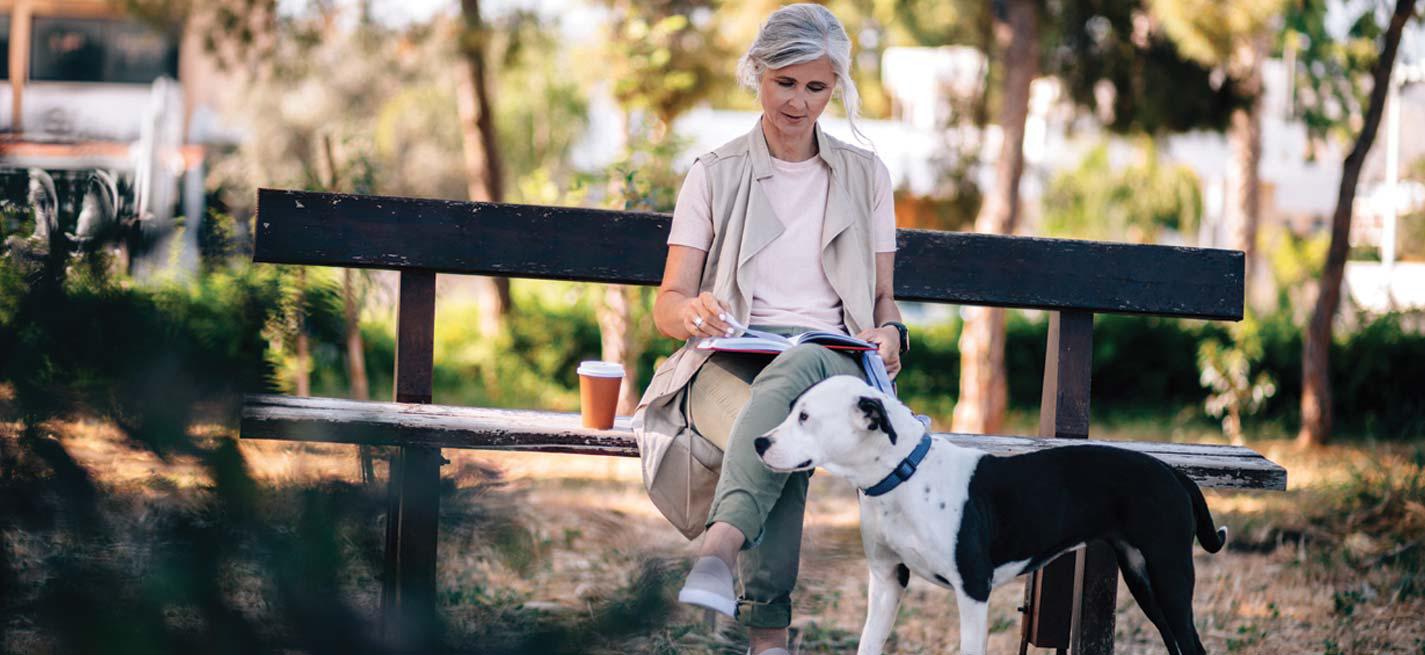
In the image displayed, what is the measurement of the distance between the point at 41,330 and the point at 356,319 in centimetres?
649

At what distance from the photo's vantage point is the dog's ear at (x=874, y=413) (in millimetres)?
2549

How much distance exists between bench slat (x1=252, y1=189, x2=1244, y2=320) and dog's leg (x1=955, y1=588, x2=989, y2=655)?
49.5 inches

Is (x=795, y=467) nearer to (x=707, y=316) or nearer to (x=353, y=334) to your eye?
(x=707, y=316)

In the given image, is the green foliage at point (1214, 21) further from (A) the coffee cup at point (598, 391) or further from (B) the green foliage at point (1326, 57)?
(A) the coffee cup at point (598, 391)

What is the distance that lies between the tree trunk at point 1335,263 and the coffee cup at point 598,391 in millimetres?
5699

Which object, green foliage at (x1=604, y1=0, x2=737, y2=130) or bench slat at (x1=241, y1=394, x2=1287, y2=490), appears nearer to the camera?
bench slat at (x1=241, y1=394, x2=1287, y2=490)

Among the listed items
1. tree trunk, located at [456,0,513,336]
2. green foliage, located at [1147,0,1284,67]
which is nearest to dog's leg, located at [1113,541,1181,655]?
green foliage, located at [1147,0,1284,67]

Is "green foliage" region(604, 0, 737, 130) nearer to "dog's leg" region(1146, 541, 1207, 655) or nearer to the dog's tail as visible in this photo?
the dog's tail

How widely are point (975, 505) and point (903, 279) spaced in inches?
46.7

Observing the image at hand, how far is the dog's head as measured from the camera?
251 centimetres

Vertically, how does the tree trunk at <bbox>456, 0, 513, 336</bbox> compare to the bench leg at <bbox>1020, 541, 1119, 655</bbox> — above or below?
above

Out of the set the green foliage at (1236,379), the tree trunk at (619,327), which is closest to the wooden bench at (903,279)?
the tree trunk at (619,327)

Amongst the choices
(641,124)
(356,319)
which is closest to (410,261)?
(356,319)

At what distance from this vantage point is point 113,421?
118 centimetres
